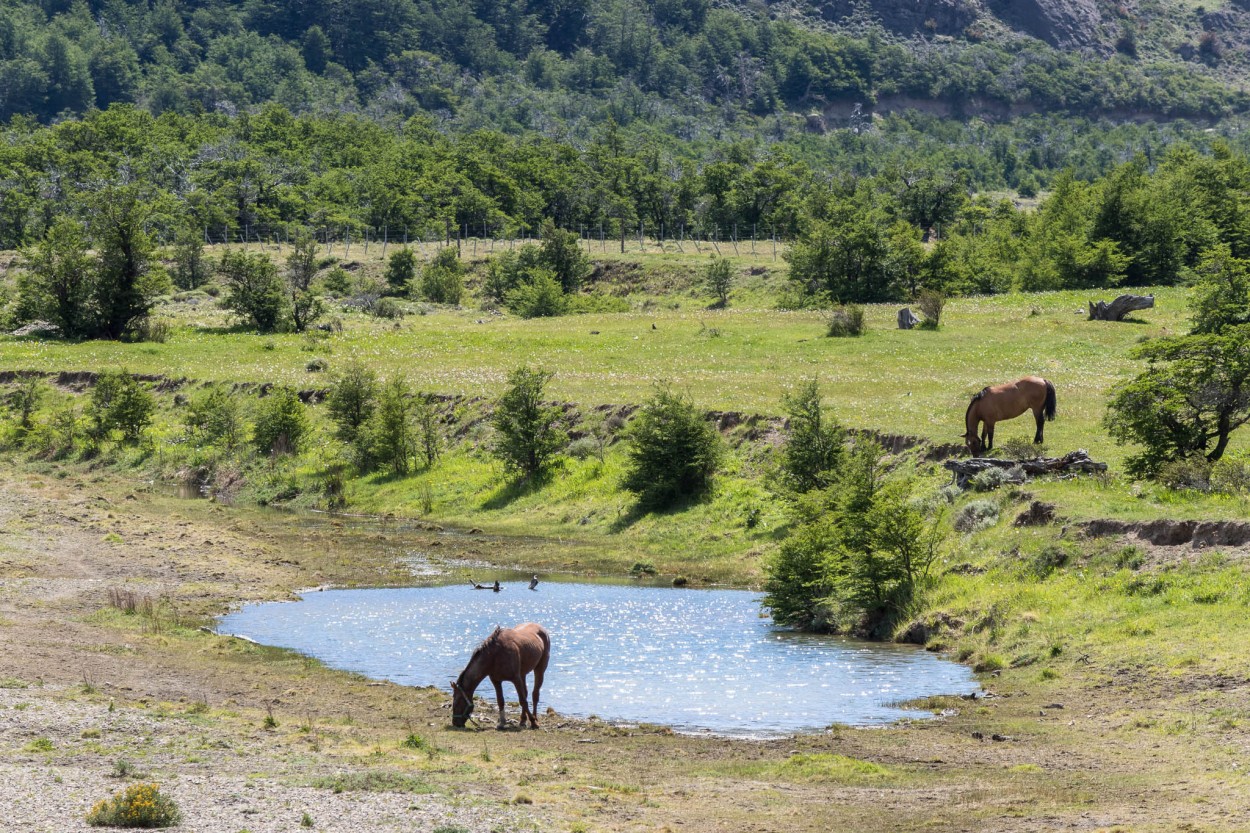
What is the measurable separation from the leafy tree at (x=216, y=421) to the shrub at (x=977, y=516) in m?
40.9

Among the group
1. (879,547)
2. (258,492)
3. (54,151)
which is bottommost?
(258,492)

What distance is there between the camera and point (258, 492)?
6153 centimetres

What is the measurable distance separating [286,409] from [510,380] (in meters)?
13.5

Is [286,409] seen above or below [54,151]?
below

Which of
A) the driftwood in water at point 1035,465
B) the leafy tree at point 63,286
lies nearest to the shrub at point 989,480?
the driftwood in water at point 1035,465

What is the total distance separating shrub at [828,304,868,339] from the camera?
7538cm

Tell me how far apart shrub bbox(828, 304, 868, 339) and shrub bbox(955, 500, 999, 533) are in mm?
36541

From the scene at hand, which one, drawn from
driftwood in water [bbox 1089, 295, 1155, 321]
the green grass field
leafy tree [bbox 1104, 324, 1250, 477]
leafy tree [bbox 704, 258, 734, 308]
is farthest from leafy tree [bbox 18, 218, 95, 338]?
leafy tree [bbox 1104, 324, 1250, 477]

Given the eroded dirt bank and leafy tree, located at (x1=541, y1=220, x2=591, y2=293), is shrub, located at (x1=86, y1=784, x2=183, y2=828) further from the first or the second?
leafy tree, located at (x1=541, y1=220, x2=591, y2=293)

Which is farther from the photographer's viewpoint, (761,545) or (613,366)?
(613,366)

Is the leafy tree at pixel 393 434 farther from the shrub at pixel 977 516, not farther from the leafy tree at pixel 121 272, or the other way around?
the leafy tree at pixel 121 272

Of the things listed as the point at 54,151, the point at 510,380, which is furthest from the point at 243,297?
the point at 54,151

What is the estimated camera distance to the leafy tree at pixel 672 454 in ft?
171

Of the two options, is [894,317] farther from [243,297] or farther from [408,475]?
[243,297]
